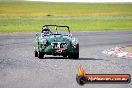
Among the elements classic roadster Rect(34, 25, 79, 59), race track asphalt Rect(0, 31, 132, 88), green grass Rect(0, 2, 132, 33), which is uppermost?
Answer: classic roadster Rect(34, 25, 79, 59)

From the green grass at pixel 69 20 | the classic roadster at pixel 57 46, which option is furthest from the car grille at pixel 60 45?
the green grass at pixel 69 20

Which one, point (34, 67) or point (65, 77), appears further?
point (34, 67)

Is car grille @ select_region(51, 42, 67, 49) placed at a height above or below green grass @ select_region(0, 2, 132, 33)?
above

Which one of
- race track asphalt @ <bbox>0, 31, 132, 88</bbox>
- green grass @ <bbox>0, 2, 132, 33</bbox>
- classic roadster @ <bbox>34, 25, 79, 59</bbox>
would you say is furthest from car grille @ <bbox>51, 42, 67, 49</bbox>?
green grass @ <bbox>0, 2, 132, 33</bbox>

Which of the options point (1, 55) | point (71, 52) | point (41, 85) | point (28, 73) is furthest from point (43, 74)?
point (1, 55)

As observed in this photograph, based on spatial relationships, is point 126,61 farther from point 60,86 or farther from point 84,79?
point 84,79

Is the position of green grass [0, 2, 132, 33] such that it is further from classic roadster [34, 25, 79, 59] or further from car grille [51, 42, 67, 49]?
car grille [51, 42, 67, 49]

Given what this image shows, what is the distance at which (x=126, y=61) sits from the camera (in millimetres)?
23516

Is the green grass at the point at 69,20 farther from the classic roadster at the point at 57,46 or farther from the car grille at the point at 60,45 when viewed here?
the car grille at the point at 60,45

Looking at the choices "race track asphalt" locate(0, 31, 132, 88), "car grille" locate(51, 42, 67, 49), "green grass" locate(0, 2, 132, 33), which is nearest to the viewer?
"race track asphalt" locate(0, 31, 132, 88)

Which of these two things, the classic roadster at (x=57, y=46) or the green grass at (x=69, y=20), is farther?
the green grass at (x=69, y=20)

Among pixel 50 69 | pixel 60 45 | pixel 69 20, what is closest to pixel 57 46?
pixel 60 45

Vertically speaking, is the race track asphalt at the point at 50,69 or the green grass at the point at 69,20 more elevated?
the race track asphalt at the point at 50,69

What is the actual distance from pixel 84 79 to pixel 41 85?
8.90ft
